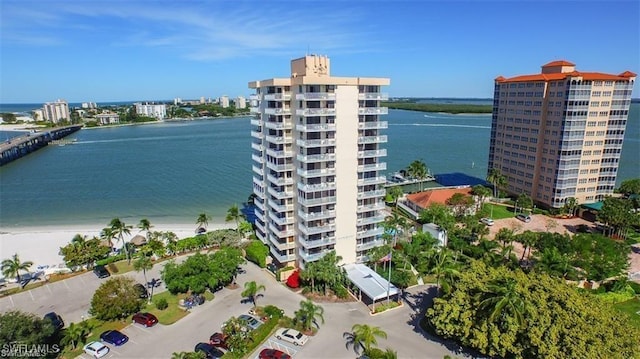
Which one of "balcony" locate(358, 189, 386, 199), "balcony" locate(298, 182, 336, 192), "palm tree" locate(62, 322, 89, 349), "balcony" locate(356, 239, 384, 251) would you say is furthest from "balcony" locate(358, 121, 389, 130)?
"palm tree" locate(62, 322, 89, 349)

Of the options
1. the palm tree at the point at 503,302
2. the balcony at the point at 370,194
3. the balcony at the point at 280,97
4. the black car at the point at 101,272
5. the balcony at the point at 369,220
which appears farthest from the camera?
the black car at the point at 101,272

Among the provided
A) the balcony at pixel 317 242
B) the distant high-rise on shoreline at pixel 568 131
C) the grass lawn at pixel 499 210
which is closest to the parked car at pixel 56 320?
the balcony at pixel 317 242

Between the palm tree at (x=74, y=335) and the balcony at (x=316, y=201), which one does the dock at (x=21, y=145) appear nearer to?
the palm tree at (x=74, y=335)

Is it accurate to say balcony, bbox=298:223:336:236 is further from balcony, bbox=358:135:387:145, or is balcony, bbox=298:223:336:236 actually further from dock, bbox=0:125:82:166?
dock, bbox=0:125:82:166

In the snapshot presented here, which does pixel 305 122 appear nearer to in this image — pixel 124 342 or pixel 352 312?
pixel 352 312

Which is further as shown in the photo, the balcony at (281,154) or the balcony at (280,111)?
the balcony at (281,154)

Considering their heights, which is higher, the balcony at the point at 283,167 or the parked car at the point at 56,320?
the balcony at the point at 283,167

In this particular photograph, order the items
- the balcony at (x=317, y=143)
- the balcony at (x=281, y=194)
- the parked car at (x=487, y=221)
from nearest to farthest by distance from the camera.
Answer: the balcony at (x=317, y=143) < the balcony at (x=281, y=194) < the parked car at (x=487, y=221)
